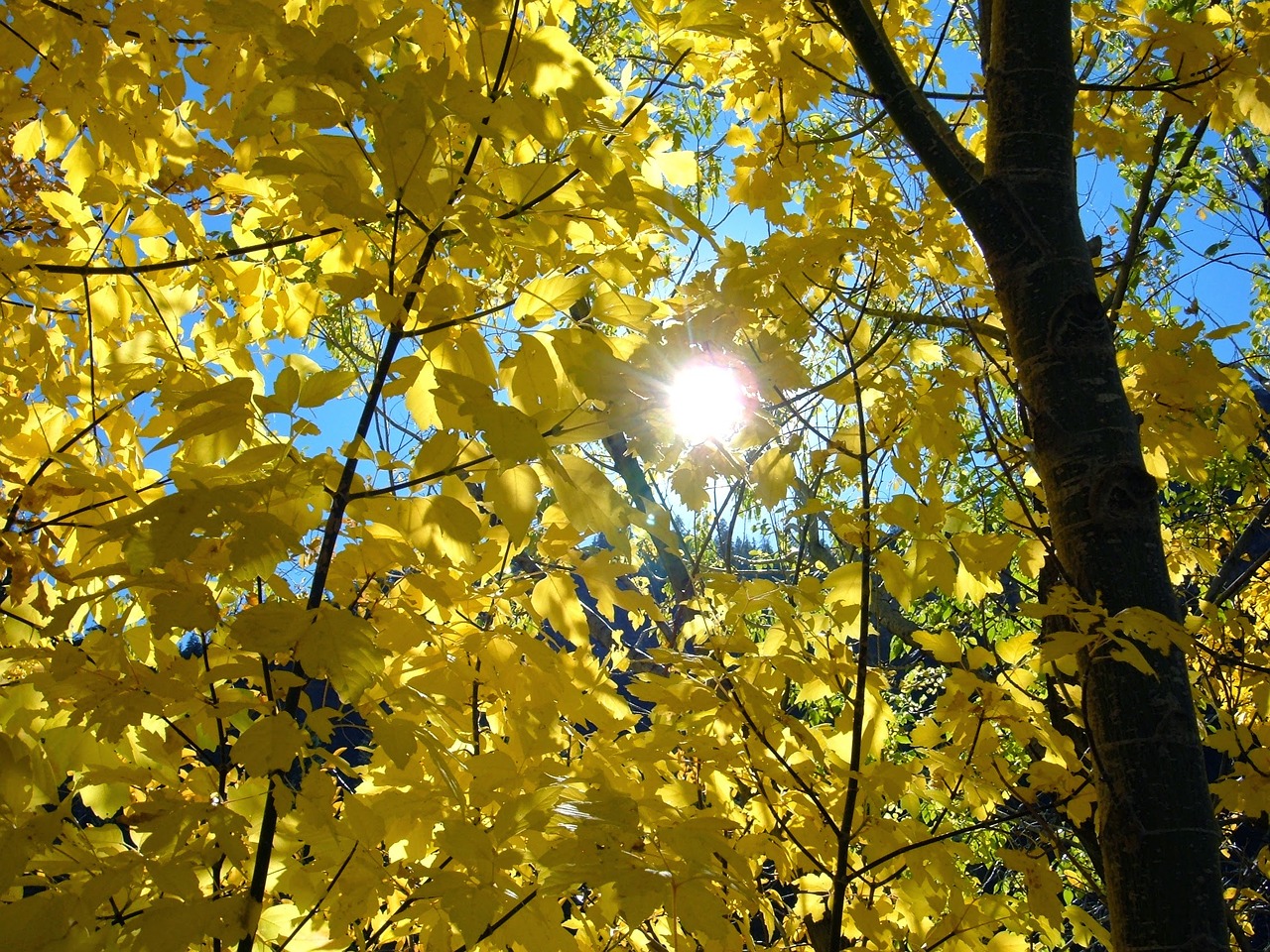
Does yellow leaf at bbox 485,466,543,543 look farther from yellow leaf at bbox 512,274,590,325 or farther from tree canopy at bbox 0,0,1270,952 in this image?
yellow leaf at bbox 512,274,590,325

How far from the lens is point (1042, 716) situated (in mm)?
1723

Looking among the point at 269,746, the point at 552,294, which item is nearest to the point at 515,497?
the point at 552,294

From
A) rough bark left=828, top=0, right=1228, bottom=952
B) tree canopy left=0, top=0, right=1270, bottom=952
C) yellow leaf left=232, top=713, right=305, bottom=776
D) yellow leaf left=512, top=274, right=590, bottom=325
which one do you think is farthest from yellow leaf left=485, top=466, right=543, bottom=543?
rough bark left=828, top=0, right=1228, bottom=952

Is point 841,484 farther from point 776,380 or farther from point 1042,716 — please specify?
point 776,380

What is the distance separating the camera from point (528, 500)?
106 centimetres

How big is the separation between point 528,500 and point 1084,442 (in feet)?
3.51

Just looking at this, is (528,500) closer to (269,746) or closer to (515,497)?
(515,497)

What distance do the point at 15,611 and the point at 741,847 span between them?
141 centimetres

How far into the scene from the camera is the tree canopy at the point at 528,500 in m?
0.95

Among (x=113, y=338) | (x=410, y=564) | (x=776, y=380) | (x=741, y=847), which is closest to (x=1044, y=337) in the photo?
(x=776, y=380)

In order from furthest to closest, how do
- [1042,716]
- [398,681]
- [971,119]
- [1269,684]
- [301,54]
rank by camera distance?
[971,119]
[1269,684]
[1042,716]
[398,681]
[301,54]

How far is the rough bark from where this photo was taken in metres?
1.31

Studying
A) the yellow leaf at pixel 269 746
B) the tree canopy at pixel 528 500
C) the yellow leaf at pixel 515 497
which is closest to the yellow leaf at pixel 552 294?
the tree canopy at pixel 528 500

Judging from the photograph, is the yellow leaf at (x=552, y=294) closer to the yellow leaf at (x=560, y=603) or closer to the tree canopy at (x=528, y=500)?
the tree canopy at (x=528, y=500)
